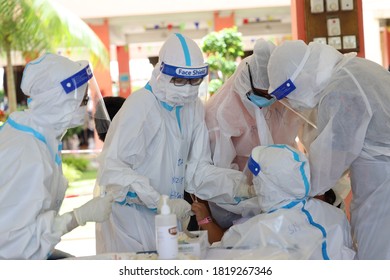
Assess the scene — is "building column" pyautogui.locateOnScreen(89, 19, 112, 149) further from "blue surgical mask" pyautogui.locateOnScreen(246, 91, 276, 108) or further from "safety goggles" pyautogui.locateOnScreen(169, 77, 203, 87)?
"safety goggles" pyautogui.locateOnScreen(169, 77, 203, 87)

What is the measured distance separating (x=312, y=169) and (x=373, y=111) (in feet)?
1.06

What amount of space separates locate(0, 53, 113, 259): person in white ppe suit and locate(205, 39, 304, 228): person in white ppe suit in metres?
0.83

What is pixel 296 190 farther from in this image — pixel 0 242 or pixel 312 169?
pixel 0 242

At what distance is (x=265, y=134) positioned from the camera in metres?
2.97

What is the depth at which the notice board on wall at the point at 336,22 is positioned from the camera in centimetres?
501

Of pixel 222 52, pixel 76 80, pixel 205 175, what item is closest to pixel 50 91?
pixel 76 80

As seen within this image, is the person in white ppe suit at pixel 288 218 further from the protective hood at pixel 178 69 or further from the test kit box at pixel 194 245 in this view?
the protective hood at pixel 178 69

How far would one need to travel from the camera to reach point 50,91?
2.16 meters

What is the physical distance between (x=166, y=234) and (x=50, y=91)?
0.66 m

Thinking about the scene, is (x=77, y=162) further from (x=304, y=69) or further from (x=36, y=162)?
(x=36, y=162)

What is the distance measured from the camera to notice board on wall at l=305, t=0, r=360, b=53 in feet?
16.4

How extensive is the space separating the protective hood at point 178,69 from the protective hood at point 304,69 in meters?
0.32

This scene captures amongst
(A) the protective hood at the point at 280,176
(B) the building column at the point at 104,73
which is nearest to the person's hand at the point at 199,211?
(A) the protective hood at the point at 280,176
